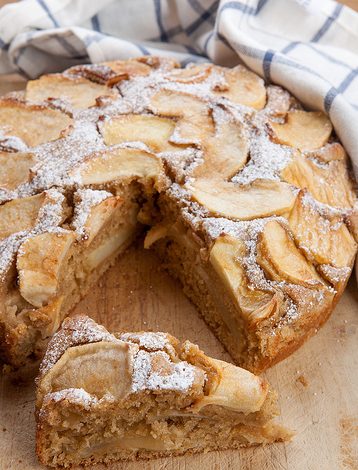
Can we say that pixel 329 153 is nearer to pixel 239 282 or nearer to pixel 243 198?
pixel 243 198

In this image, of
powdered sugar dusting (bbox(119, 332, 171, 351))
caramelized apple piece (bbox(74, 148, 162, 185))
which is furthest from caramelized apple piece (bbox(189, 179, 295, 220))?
powdered sugar dusting (bbox(119, 332, 171, 351))

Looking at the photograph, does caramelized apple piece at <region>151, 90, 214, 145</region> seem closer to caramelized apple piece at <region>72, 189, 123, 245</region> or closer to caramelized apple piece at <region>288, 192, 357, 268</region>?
caramelized apple piece at <region>72, 189, 123, 245</region>

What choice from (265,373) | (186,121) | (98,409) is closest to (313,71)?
(186,121)

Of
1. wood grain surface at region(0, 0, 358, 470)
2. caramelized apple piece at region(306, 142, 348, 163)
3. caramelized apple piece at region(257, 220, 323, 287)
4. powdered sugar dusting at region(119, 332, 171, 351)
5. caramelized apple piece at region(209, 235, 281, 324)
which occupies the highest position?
caramelized apple piece at region(306, 142, 348, 163)

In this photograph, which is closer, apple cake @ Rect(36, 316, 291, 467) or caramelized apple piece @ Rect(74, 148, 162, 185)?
apple cake @ Rect(36, 316, 291, 467)

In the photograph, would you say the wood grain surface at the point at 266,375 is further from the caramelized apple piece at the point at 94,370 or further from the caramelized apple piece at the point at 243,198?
the caramelized apple piece at the point at 243,198

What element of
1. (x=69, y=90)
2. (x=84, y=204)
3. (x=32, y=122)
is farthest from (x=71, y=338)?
(x=69, y=90)
